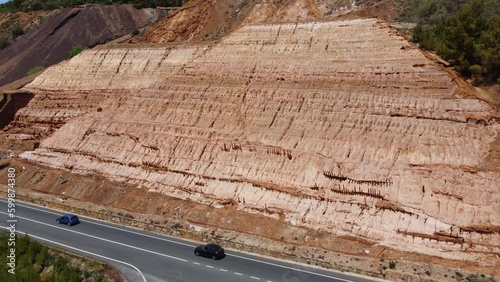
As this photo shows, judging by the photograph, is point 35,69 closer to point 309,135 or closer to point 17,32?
point 17,32

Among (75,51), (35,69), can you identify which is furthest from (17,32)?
(75,51)

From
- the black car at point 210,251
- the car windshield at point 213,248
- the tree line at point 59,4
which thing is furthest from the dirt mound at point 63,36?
the car windshield at point 213,248

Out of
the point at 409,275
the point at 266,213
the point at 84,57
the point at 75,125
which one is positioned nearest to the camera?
the point at 409,275

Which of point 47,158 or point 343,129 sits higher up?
point 343,129

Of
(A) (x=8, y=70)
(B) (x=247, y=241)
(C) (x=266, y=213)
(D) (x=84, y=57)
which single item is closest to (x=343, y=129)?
(C) (x=266, y=213)

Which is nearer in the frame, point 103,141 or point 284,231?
point 284,231

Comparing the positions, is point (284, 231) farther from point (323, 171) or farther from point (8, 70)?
point (8, 70)
